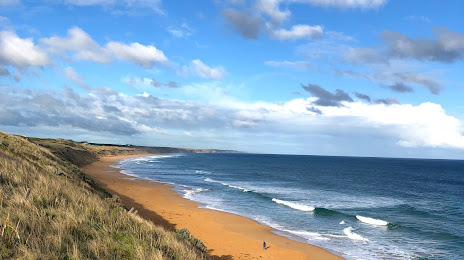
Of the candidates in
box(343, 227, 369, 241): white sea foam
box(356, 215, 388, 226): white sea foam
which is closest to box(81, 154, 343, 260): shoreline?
box(343, 227, 369, 241): white sea foam

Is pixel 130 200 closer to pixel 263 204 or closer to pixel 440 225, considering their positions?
pixel 263 204

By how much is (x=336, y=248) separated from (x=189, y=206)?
55.4 feet

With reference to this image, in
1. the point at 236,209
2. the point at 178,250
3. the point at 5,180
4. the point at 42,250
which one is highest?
the point at 5,180

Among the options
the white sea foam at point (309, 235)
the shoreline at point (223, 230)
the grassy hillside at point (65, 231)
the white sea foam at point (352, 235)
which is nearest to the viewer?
the grassy hillside at point (65, 231)

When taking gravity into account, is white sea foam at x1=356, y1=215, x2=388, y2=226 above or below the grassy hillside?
below

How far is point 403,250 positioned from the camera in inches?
851

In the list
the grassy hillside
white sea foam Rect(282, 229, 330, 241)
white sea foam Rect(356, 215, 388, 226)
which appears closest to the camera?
the grassy hillside

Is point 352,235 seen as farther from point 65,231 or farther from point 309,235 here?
point 65,231

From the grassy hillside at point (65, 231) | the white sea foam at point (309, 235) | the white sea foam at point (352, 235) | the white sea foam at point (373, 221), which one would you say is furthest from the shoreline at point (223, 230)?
the white sea foam at point (373, 221)

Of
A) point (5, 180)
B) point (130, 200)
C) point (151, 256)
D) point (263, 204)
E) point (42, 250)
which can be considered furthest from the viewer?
point (263, 204)

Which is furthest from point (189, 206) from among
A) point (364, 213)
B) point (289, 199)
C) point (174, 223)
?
point (364, 213)

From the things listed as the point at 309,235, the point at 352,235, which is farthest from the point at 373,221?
the point at 309,235

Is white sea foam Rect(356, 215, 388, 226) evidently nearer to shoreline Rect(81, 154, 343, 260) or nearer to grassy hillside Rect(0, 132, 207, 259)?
shoreline Rect(81, 154, 343, 260)

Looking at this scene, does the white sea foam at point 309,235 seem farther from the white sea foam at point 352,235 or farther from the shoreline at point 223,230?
the white sea foam at point 352,235
